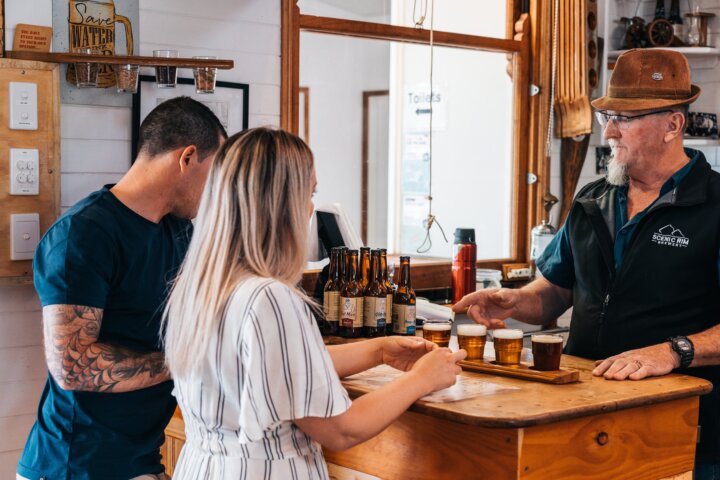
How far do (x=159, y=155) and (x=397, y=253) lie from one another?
8.62 ft

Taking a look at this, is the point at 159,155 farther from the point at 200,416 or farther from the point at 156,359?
the point at 200,416

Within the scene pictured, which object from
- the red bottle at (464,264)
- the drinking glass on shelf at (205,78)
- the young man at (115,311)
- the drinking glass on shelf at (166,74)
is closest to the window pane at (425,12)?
the drinking glass on shelf at (205,78)

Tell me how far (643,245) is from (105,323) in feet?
5.41

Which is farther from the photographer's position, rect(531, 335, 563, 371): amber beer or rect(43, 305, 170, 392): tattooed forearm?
rect(531, 335, 563, 371): amber beer

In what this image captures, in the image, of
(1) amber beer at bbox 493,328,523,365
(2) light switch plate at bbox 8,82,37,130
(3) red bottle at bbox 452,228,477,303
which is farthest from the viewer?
(3) red bottle at bbox 452,228,477,303

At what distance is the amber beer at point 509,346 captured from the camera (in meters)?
2.51

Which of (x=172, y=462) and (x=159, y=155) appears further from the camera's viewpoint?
(x=172, y=462)

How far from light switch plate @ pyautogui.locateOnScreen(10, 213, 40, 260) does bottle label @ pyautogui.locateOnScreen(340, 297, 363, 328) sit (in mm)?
1104

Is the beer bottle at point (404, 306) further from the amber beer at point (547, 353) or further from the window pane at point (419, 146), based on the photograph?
the window pane at point (419, 146)

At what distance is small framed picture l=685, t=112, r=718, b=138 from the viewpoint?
5.09 meters

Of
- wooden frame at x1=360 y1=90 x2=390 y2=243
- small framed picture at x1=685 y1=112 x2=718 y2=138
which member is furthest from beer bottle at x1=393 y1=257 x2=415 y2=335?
small framed picture at x1=685 y1=112 x2=718 y2=138

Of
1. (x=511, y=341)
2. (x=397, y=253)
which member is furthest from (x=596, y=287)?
(x=397, y=253)

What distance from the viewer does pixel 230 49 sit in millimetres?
3777

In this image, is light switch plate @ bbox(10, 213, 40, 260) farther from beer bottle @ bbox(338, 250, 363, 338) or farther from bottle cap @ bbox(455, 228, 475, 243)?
bottle cap @ bbox(455, 228, 475, 243)
